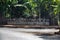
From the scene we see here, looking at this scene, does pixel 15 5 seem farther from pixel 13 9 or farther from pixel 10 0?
pixel 10 0

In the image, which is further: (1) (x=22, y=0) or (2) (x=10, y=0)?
(1) (x=22, y=0)

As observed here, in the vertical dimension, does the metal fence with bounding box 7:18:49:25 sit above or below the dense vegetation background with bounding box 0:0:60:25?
below

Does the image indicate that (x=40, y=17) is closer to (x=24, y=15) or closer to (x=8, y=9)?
(x=24, y=15)

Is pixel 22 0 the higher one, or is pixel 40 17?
pixel 22 0

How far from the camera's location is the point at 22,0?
40719mm

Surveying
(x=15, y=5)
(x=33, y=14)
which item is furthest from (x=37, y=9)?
(x=15, y=5)

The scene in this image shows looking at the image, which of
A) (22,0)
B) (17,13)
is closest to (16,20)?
(17,13)

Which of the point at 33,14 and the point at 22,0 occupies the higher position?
the point at 22,0

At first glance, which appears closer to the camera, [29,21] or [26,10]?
[29,21]

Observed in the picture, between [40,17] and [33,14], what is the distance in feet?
5.26

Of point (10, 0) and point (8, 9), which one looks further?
point (8, 9)

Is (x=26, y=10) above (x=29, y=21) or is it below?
above

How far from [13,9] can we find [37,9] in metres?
5.00

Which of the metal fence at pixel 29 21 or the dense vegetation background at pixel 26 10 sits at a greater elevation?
the dense vegetation background at pixel 26 10
